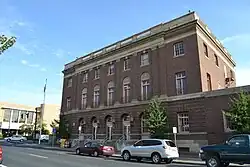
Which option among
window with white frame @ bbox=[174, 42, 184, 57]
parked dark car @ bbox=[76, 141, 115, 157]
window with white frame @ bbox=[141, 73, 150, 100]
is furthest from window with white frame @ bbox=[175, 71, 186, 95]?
parked dark car @ bbox=[76, 141, 115, 157]

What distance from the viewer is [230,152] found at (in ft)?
43.0

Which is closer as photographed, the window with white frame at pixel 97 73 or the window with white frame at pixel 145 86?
the window with white frame at pixel 145 86

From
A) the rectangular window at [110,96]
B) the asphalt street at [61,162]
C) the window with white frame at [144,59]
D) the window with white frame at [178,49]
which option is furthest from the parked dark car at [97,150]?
the window with white frame at [178,49]

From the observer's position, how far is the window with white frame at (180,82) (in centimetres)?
2692

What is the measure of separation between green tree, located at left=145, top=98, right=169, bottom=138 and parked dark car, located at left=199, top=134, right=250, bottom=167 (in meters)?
11.0

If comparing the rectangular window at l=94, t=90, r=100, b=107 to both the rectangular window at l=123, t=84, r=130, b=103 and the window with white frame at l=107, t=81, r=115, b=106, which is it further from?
the rectangular window at l=123, t=84, r=130, b=103

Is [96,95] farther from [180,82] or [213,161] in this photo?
[213,161]

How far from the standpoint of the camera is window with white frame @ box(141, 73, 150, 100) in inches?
1198

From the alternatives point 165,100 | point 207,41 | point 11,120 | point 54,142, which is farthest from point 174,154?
point 11,120

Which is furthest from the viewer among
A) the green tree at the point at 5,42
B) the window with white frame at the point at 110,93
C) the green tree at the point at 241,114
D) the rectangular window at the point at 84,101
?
the rectangular window at the point at 84,101

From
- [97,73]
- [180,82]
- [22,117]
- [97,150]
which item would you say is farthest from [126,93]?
[22,117]

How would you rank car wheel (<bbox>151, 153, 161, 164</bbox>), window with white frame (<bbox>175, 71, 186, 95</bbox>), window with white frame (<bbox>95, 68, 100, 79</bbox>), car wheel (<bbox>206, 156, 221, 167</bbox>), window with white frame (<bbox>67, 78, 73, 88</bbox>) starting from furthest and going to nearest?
1. window with white frame (<bbox>67, 78, 73, 88</bbox>)
2. window with white frame (<bbox>95, 68, 100, 79</bbox>)
3. window with white frame (<bbox>175, 71, 186, 95</bbox>)
4. car wheel (<bbox>151, 153, 161, 164</bbox>)
5. car wheel (<bbox>206, 156, 221, 167</bbox>)

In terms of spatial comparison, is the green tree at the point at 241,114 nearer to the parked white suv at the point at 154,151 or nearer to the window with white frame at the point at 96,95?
the parked white suv at the point at 154,151

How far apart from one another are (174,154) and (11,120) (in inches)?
3343
